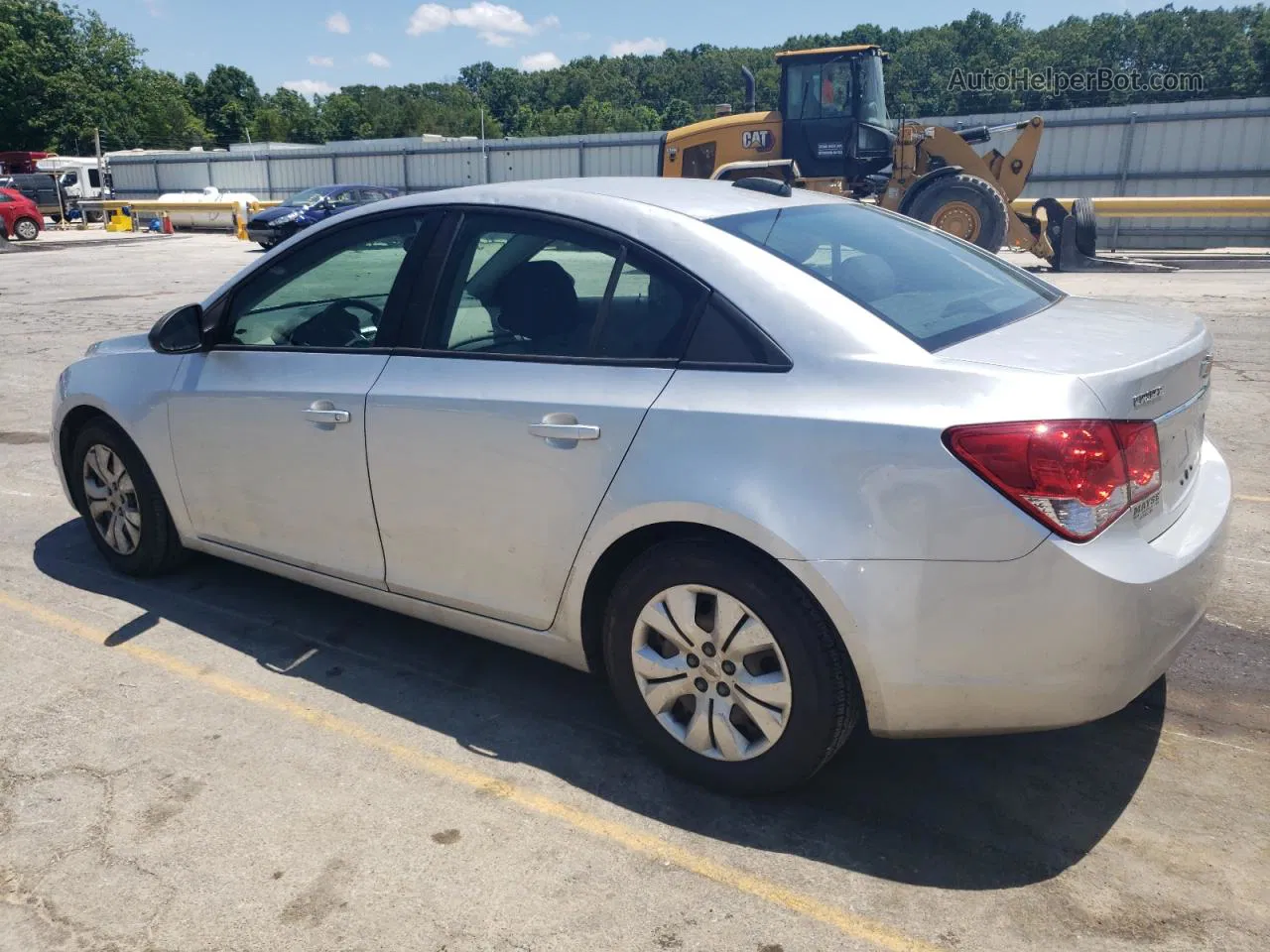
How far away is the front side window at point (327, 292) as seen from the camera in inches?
141

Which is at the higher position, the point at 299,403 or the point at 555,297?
the point at 555,297

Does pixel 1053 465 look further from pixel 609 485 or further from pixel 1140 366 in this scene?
pixel 609 485

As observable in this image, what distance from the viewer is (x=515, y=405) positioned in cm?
304

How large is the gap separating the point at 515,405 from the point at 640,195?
80 centimetres

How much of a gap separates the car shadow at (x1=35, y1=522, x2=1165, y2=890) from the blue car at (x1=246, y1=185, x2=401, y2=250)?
21.5 m

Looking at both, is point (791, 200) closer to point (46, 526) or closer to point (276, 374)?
point (276, 374)

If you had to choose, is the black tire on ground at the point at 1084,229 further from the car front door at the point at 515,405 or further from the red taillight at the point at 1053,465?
the red taillight at the point at 1053,465

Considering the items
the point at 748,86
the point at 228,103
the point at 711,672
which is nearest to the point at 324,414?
the point at 711,672

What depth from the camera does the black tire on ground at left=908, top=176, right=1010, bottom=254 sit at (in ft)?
53.0

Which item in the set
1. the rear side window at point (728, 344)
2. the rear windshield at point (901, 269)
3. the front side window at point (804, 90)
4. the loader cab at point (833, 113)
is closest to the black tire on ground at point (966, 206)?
the loader cab at point (833, 113)

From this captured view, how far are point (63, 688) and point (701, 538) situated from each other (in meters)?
2.41

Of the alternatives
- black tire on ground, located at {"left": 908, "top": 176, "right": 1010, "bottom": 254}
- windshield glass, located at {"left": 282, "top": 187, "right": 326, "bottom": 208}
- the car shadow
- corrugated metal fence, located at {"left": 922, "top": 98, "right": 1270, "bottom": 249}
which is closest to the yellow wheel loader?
black tire on ground, located at {"left": 908, "top": 176, "right": 1010, "bottom": 254}

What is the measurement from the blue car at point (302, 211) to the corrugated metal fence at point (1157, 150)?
1525cm

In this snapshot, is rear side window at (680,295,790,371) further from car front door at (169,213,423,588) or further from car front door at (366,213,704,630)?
car front door at (169,213,423,588)
